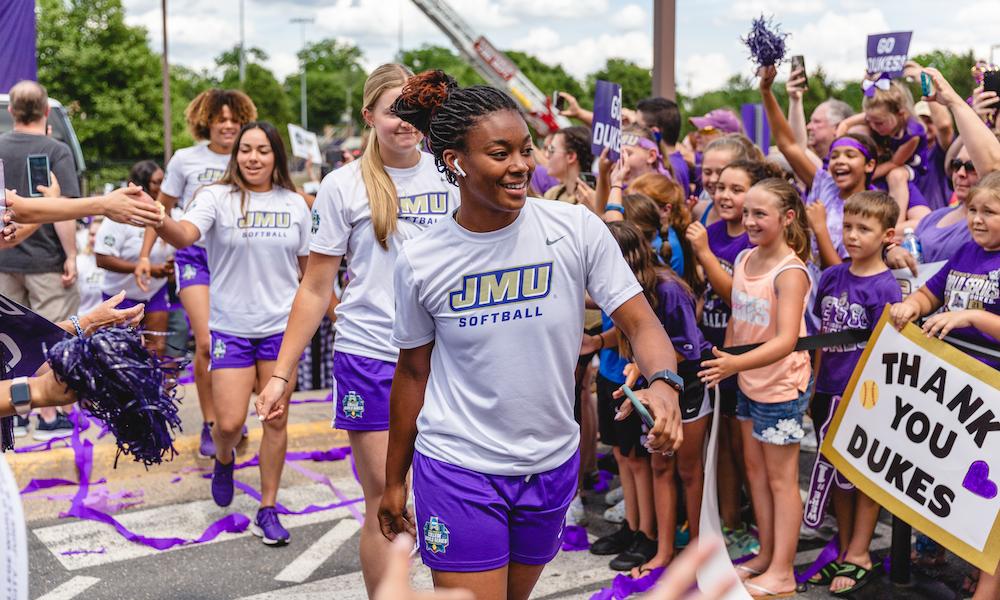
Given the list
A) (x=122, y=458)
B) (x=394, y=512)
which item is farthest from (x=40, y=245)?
(x=394, y=512)

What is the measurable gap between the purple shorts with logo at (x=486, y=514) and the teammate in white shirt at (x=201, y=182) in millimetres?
3972

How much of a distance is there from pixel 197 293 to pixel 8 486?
15.9 feet

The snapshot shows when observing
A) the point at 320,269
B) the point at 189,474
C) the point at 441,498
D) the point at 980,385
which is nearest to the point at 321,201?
the point at 320,269

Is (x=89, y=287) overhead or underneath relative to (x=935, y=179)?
underneath

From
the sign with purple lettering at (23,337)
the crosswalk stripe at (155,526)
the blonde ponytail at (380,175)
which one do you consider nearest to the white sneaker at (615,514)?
the crosswalk stripe at (155,526)

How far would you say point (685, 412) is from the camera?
4930 millimetres

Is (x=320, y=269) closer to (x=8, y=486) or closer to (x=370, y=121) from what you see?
(x=370, y=121)

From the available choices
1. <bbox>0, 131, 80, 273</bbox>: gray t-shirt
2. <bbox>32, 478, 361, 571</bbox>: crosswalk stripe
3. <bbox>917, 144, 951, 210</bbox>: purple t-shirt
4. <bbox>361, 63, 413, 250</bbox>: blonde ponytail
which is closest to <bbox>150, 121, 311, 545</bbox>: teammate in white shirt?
<bbox>32, 478, 361, 571</bbox>: crosswalk stripe

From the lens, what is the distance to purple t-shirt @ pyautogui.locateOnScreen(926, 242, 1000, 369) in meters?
4.21

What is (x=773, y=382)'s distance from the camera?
186 inches

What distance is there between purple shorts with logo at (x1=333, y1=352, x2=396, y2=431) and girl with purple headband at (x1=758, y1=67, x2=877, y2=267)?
2.60 m

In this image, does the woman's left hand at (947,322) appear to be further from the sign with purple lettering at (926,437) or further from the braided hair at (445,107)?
the braided hair at (445,107)

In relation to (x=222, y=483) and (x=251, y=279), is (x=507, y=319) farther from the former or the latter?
(x=222, y=483)

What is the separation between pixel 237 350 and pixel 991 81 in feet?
13.8
